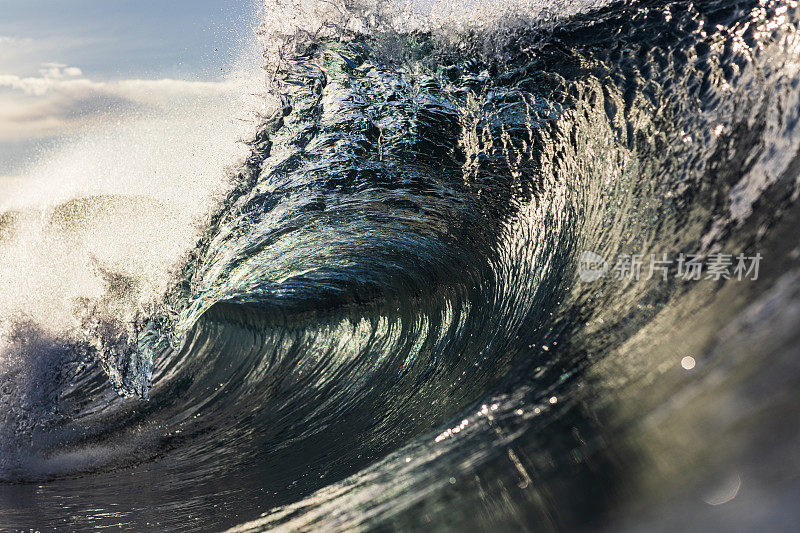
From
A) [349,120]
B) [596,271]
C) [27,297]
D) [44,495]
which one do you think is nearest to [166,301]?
[27,297]

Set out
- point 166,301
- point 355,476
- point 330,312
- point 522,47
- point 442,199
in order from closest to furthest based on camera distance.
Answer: point 355,476, point 522,47, point 166,301, point 442,199, point 330,312

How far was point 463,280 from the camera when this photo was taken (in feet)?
12.5

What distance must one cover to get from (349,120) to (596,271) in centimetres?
147

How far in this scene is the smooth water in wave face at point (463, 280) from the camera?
6.35 feet

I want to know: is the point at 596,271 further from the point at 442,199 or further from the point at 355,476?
the point at 355,476

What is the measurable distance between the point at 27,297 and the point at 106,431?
3.22 ft

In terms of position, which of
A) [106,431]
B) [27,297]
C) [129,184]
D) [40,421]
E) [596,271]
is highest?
[129,184]

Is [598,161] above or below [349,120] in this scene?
below

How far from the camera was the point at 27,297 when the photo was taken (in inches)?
133

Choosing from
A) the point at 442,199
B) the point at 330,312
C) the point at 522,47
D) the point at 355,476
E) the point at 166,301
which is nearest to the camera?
the point at 355,476

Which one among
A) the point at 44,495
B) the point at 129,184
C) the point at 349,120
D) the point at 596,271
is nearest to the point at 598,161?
the point at 596,271

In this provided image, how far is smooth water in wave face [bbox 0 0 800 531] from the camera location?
194 centimetres

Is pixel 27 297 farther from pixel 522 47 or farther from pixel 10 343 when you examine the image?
pixel 522 47

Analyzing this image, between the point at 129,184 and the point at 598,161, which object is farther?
the point at 129,184
